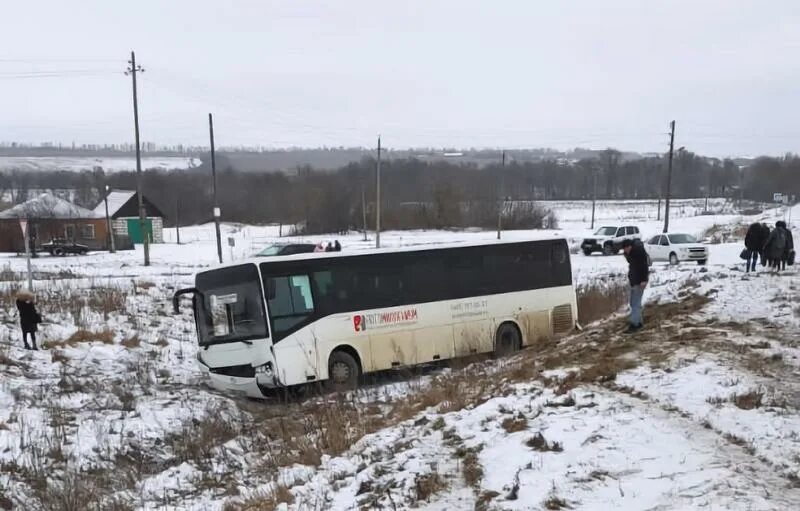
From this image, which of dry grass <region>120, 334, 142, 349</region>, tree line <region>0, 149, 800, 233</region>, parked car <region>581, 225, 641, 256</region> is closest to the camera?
dry grass <region>120, 334, 142, 349</region>

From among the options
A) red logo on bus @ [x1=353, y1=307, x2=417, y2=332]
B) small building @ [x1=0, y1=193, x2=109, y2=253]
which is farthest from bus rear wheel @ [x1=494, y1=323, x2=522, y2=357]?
small building @ [x1=0, y1=193, x2=109, y2=253]

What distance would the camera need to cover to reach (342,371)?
14.1 meters

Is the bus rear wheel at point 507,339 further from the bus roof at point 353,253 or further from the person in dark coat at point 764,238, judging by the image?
the person in dark coat at point 764,238

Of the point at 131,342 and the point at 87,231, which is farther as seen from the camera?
the point at 87,231

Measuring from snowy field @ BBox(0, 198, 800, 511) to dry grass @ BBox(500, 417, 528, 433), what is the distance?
0.03 metres

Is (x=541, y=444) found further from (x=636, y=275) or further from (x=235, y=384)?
(x=235, y=384)

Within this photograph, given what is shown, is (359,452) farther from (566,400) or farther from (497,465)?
(566,400)

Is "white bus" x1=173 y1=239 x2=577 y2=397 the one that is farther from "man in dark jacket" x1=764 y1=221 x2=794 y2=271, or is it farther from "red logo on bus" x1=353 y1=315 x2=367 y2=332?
"man in dark jacket" x1=764 y1=221 x2=794 y2=271

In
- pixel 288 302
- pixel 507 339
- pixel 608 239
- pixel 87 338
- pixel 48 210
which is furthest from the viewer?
pixel 48 210

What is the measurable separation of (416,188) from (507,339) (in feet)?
326

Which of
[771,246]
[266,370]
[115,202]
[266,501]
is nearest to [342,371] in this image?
[266,370]

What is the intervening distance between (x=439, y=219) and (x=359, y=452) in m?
83.9

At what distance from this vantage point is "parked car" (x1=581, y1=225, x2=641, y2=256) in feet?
147

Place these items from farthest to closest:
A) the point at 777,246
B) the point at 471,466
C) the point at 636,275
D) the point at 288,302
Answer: the point at 777,246 → the point at 636,275 → the point at 288,302 → the point at 471,466
